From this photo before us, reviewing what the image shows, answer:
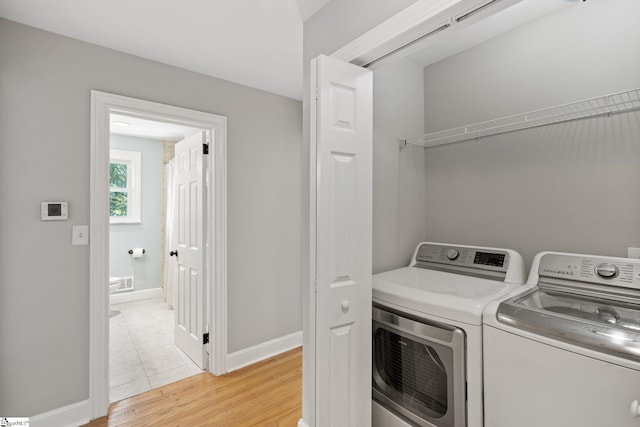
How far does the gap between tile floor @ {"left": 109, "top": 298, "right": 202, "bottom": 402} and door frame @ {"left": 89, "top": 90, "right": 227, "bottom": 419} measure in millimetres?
284

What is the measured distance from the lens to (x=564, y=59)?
66.2 inches

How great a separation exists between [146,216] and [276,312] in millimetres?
3056

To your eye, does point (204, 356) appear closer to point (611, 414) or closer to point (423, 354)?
point (423, 354)

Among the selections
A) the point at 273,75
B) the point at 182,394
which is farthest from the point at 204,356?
the point at 273,75

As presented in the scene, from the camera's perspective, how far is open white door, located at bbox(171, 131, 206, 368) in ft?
8.46

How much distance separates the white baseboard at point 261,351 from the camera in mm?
2572

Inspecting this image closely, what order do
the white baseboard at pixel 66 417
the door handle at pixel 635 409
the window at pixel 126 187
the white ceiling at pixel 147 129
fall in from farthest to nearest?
the window at pixel 126 187 < the white ceiling at pixel 147 129 < the white baseboard at pixel 66 417 < the door handle at pixel 635 409

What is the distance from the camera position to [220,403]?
2119mm

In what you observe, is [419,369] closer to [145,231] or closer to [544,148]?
[544,148]

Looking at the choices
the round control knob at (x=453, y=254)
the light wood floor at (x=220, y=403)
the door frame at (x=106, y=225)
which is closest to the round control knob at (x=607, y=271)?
the round control knob at (x=453, y=254)

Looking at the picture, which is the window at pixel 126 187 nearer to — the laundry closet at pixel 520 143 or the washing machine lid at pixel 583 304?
the laundry closet at pixel 520 143

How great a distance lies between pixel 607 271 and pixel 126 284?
17.4 feet

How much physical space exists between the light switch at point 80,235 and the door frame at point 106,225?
3 cm

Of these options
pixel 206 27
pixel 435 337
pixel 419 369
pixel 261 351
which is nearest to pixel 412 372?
pixel 419 369
